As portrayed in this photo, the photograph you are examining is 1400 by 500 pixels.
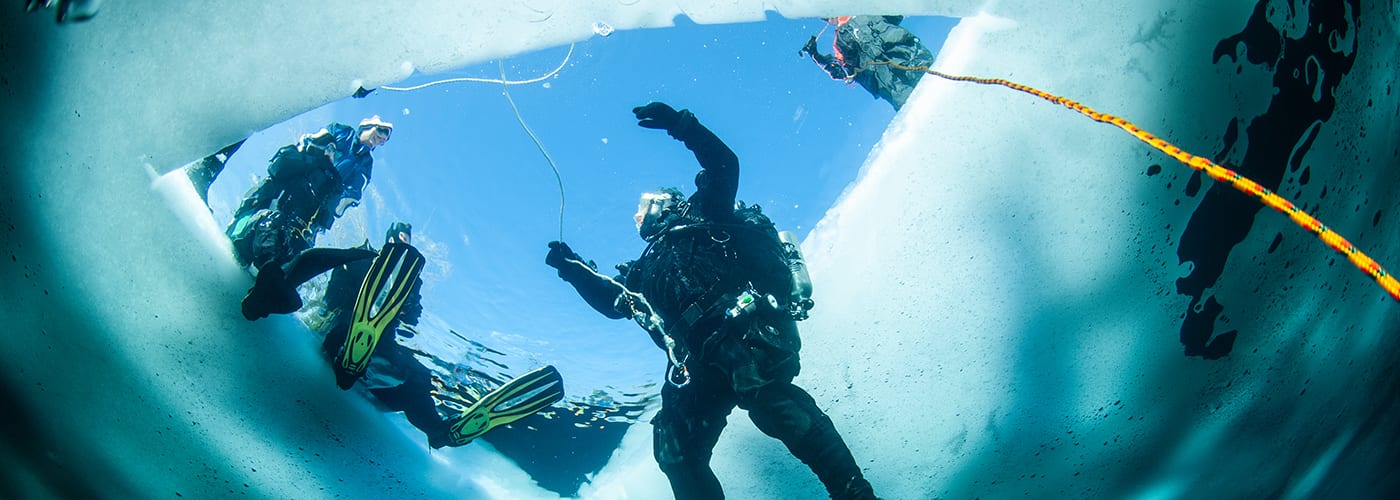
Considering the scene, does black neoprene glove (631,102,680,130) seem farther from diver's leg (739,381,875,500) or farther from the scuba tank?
diver's leg (739,381,875,500)

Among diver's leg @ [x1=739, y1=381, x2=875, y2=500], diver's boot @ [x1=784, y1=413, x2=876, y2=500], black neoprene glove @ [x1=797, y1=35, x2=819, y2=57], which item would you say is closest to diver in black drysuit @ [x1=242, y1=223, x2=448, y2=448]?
diver's leg @ [x1=739, y1=381, x2=875, y2=500]

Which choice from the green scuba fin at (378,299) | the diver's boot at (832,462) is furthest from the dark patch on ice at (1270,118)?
the green scuba fin at (378,299)

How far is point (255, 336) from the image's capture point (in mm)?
4703

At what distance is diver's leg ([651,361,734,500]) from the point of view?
466 centimetres

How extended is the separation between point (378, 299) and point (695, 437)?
3.19m

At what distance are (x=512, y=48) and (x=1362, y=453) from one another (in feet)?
35.1

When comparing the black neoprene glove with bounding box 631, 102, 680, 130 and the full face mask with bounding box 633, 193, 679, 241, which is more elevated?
the full face mask with bounding box 633, 193, 679, 241

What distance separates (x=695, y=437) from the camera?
4754 millimetres

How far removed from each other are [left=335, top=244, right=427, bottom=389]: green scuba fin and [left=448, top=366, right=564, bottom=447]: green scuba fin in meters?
1.29

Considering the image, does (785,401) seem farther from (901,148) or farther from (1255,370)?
(1255,370)

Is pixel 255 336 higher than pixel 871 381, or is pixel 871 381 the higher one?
pixel 871 381

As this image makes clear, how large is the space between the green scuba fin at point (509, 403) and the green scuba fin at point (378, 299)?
129 centimetres

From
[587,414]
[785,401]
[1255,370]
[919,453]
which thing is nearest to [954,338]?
[919,453]

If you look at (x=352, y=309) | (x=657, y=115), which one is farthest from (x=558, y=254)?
(x=657, y=115)
